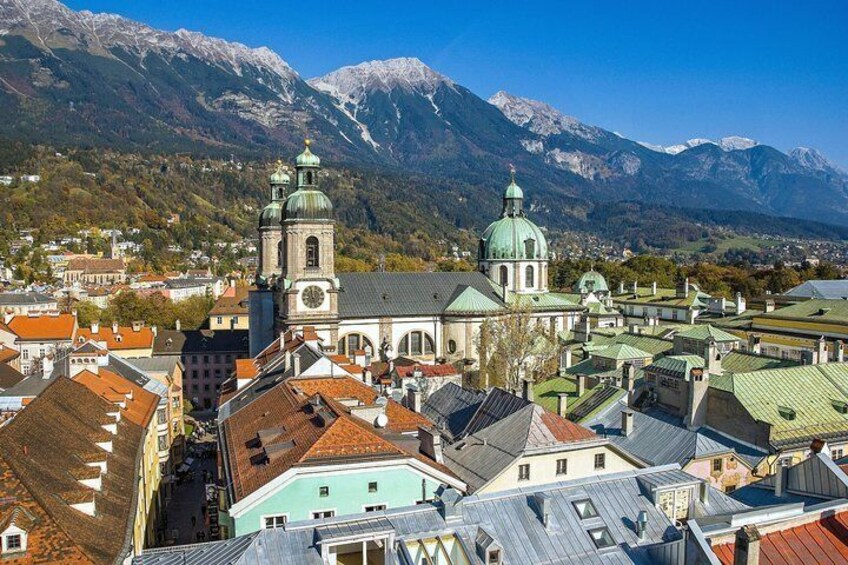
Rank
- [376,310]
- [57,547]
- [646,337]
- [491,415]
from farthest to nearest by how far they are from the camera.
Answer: [376,310]
[646,337]
[491,415]
[57,547]

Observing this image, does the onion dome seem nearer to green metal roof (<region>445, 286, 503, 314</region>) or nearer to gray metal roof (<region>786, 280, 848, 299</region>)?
green metal roof (<region>445, 286, 503, 314</region>)

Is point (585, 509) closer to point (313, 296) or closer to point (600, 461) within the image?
point (600, 461)

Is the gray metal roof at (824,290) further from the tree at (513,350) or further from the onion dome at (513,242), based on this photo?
the tree at (513,350)

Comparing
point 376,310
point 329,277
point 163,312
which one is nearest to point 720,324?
point 376,310

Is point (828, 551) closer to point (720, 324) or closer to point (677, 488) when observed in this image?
point (677, 488)

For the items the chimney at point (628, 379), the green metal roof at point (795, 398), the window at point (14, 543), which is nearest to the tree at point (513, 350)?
the chimney at point (628, 379)

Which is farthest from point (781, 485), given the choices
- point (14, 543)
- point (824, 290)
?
point (824, 290)

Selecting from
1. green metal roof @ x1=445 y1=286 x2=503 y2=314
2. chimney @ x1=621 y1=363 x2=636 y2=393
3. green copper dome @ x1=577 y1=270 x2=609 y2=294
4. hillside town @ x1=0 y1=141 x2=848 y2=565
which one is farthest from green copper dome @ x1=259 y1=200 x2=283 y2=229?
green copper dome @ x1=577 y1=270 x2=609 y2=294
